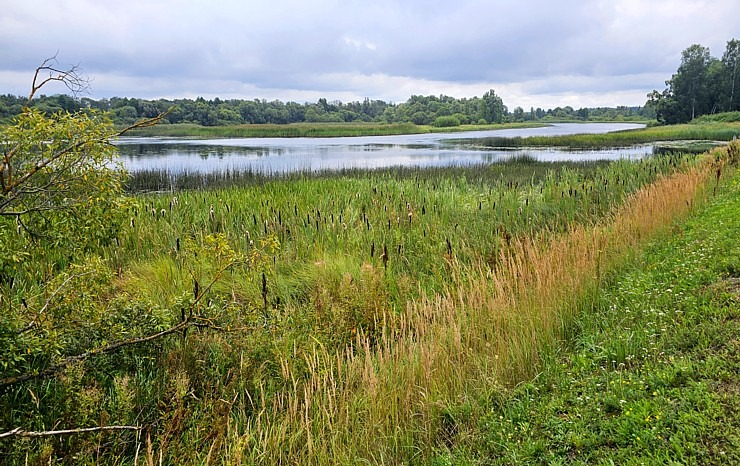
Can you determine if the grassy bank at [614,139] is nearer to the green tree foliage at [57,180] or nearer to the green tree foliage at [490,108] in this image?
the green tree foliage at [57,180]

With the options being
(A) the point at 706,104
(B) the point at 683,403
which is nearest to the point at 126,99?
(B) the point at 683,403

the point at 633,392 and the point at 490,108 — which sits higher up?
→ the point at 490,108

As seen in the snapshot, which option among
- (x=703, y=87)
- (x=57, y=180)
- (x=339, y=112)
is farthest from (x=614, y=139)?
(x=339, y=112)

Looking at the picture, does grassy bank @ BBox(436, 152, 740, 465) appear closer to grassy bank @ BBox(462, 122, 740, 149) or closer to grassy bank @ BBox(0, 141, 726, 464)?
grassy bank @ BBox(0, 141, 726, 464)

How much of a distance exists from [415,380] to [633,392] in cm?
151

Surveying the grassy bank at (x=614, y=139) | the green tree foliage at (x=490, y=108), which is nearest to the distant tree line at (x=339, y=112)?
the green tree foliage at (x=490, y=108)

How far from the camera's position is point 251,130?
78.4 meters

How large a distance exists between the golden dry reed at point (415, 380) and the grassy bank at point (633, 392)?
174 mm

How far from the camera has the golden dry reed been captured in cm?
317

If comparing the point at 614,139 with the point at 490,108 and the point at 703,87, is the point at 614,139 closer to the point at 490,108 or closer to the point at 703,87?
the point at 703,87

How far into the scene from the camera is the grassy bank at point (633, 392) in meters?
2.74

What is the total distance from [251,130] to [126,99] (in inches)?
724

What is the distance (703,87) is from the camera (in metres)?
77.4

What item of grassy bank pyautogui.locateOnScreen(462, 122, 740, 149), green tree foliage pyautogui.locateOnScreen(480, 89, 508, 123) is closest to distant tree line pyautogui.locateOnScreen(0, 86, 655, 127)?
green tree foliage pyautogui.locateOnScreen(480, 89, 508, 123)
